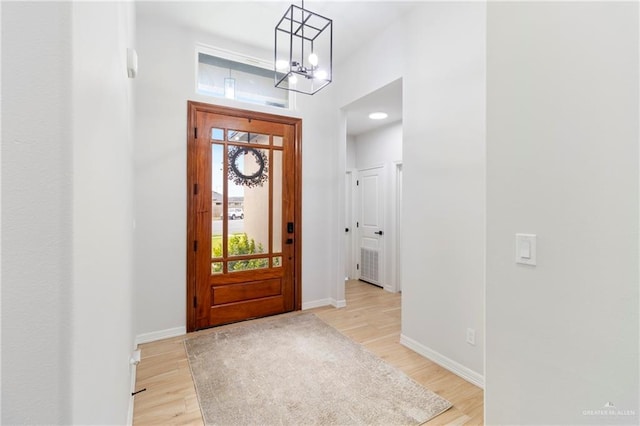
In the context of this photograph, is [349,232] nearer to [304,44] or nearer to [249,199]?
[249,199]

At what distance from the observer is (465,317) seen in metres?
2.23

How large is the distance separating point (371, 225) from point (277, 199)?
219 centimetres

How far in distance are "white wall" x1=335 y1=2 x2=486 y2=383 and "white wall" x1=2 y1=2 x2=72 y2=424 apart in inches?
89.4

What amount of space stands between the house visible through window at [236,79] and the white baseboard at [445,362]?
293cm

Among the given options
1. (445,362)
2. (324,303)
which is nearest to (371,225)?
(324,303)

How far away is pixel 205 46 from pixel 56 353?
3395 mm

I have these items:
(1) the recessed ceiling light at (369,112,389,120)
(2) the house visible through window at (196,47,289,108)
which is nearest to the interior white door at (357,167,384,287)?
(1) the recessed ceiling light at (369,112,389,120)

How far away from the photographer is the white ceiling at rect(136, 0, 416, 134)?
263 centimetres

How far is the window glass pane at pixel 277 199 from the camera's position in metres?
3.47

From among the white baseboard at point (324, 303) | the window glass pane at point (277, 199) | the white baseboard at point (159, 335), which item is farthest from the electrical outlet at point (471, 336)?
the white baseboard at point (159, 335)

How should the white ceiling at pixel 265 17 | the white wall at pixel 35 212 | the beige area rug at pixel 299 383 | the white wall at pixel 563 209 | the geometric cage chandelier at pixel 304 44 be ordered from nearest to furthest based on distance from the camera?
the white wall at pixel 35 212, the white wall at pixel 563 209, the beige area rug at pixel 299 383, the geometric cage chandelier at pixel 304 44, the white ceiling at pixel 265 17

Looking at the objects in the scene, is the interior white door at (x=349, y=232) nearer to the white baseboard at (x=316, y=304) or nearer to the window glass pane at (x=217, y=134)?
the white baseboard at (x=316, y=304)

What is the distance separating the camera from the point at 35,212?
1.61ft

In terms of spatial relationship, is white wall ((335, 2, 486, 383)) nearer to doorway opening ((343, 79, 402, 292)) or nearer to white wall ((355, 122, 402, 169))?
doorway opening ((343, 79, 402, 292))
